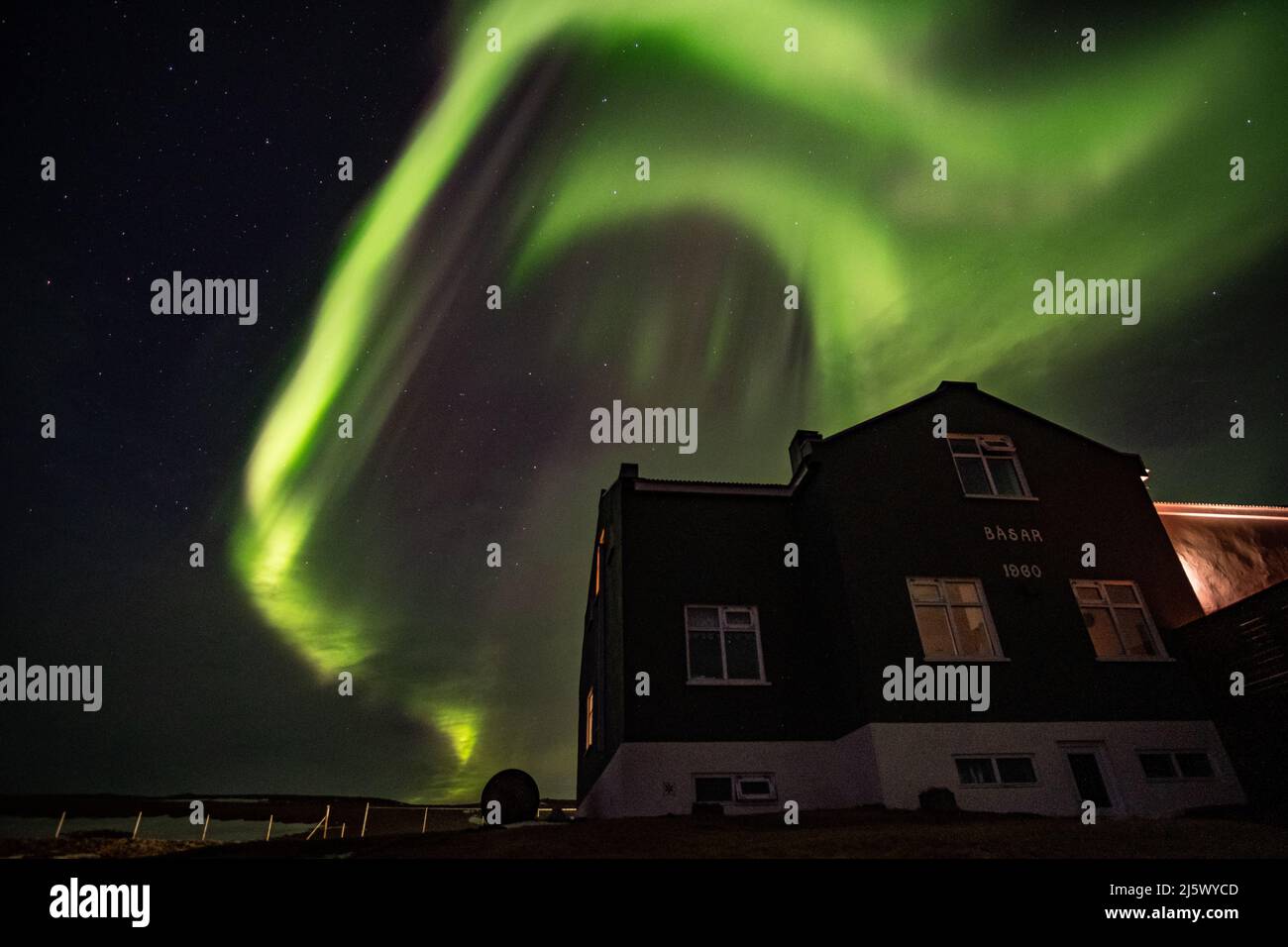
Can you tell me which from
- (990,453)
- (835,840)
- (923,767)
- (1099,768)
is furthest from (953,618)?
(835,840)

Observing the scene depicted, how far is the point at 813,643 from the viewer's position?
17750 mm

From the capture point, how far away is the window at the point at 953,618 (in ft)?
52.4

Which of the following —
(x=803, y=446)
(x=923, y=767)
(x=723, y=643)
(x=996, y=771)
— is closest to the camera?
(x=923, y=767)

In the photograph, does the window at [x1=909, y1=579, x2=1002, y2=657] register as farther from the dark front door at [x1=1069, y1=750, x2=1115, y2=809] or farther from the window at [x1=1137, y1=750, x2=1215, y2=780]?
the window at [x1=1137, y1=750, x2=1215, y2=780]

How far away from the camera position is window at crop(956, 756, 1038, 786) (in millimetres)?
14391

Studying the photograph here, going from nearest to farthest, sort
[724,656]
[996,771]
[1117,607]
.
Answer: [996,771] → [1117,607] → [724,656]

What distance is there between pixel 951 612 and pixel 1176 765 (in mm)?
5608

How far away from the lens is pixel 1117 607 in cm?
1700

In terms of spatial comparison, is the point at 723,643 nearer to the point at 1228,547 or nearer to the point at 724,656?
the point at 724,656

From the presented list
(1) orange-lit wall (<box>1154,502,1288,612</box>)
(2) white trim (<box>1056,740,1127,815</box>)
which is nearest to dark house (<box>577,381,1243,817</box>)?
(2) white trim (<box>1056,740,1127,815</box>)

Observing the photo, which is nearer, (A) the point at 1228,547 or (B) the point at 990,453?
(B) the point at 990,453
